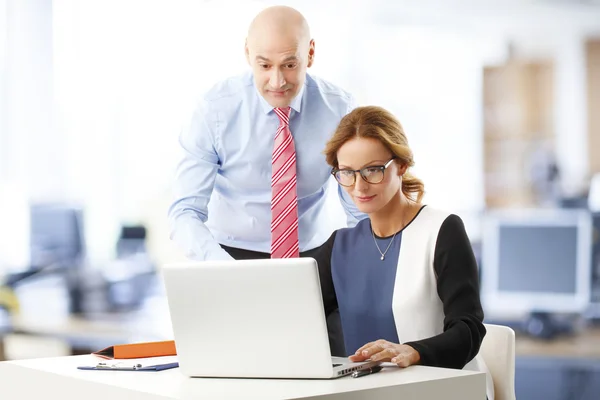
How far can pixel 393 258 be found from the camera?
197 cm

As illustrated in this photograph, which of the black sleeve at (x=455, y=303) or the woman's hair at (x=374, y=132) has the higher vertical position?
the woman's hair at (x=374, y=132)

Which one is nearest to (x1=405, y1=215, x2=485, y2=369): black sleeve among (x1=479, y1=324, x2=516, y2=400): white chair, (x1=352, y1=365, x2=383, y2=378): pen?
(x1=352, y1=365, x2=383, y2=378): pen

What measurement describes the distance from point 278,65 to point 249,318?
41.1 inches

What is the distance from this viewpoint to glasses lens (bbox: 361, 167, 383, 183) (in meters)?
1.94

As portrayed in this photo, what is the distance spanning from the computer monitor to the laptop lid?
9.87 feet

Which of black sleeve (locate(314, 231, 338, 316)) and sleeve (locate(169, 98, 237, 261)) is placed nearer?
black sleeve (locate(314, 231, 338, 316))

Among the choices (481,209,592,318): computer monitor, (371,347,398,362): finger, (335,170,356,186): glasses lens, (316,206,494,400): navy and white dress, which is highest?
(335,170,356,186): glasses lens

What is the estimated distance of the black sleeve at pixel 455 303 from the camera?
1.74 m

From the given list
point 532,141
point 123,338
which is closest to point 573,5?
point 532,141

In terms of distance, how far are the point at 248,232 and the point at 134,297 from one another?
259cm

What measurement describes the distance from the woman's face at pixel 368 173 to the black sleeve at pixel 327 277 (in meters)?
0.19

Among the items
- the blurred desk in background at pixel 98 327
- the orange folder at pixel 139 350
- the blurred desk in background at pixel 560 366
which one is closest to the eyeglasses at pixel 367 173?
the orange folder at pixel 139 350

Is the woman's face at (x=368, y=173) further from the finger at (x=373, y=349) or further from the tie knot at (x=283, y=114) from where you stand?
the tie knot at (x=283, y=114)

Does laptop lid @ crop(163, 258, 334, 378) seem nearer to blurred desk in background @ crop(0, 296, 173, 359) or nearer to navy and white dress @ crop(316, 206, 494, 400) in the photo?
navy and white dress @ crop(316, 206, 494, 400)
